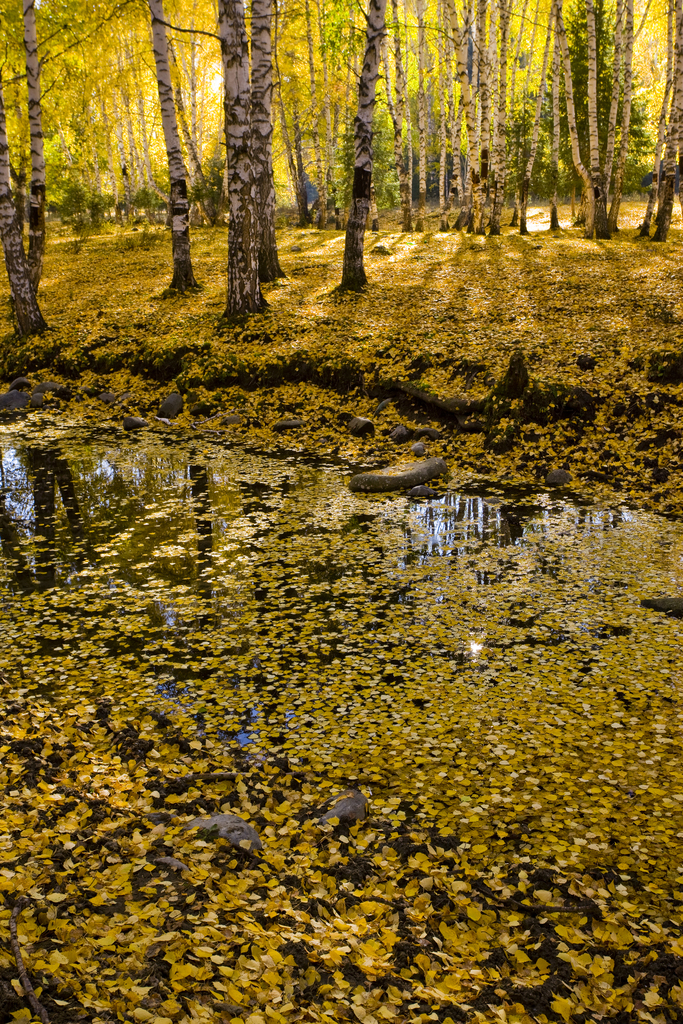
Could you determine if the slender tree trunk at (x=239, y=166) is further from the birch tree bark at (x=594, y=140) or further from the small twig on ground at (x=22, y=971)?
the small twig on ground at (x=22, y=971)

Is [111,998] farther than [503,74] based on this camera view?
No

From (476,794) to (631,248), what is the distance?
63.2 ft

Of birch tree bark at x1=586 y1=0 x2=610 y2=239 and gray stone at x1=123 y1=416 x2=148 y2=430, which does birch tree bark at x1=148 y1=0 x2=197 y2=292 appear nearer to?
gray stone at x1=123 y1=416 x2=148 y2=430

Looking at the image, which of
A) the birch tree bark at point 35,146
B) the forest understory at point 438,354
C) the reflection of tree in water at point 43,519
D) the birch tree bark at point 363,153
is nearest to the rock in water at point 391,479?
the forest understory at point 438,354

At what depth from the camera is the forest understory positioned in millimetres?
11148

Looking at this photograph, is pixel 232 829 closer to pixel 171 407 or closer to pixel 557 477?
pixel 557 477

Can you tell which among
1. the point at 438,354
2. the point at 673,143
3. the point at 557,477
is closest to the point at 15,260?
the point at 438,354

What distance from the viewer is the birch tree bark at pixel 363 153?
1535cm

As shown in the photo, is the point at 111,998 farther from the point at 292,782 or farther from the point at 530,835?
the point at 530,835

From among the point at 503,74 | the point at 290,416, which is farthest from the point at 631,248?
the point at 290,416

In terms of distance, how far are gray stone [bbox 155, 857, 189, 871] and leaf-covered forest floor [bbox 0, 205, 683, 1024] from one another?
0.12 ft

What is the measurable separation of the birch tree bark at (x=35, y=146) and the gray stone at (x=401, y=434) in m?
12.0

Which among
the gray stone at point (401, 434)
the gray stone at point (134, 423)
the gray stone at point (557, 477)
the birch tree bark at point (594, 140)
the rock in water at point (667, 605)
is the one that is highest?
the birch tree bark at point (594, 140)

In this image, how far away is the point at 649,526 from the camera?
870 cm
